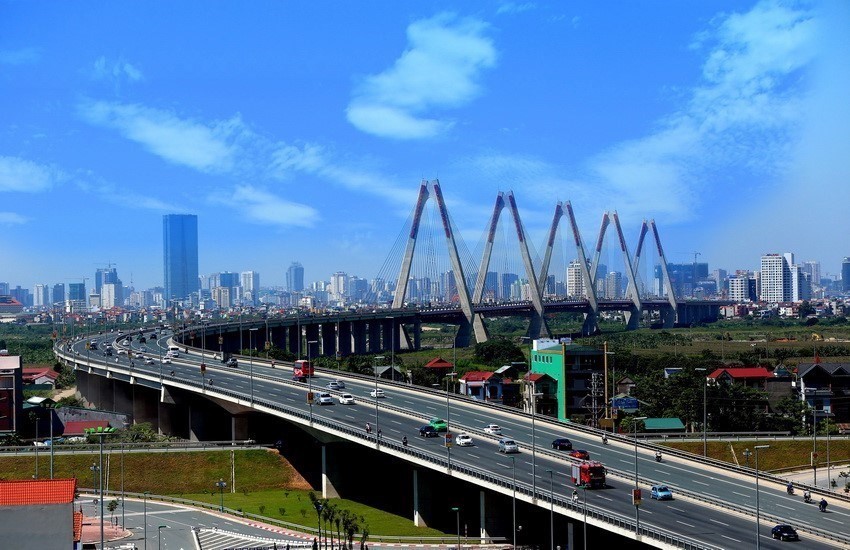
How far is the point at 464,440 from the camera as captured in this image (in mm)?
42438

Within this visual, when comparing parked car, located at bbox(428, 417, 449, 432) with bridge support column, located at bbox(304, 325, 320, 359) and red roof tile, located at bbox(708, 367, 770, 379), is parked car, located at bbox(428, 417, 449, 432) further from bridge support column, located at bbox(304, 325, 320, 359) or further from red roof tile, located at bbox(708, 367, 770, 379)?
bridge support column, located at bbox(304, 325, 320, 359)

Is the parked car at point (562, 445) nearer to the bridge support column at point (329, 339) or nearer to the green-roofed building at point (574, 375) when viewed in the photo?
the green-roofed building at point (574, 375)

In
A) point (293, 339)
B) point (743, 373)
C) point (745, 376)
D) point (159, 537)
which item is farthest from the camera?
point (293, 339)

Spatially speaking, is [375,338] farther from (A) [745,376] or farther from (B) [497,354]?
(A) [745,376]

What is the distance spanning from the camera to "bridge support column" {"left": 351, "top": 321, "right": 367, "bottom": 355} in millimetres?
122250

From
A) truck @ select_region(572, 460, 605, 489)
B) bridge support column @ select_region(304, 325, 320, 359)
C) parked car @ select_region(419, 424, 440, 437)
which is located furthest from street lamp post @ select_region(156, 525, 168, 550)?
bridge support column @ select_region(304, 325, 320, 359)

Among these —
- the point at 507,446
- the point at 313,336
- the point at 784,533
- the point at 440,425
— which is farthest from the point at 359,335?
the point at 784,533

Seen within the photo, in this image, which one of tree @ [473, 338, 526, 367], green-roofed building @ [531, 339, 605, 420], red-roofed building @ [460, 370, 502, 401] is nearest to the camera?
green-roofed building @ [531, 339, 605, 420]

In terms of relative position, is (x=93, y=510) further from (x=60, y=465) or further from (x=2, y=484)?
(x=2, y=484)

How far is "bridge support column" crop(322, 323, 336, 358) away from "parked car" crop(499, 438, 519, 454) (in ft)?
263

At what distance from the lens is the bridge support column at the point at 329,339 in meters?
121

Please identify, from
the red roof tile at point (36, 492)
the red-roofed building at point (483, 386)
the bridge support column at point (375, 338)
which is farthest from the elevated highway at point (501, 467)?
the bridge support column at point (375, 338)

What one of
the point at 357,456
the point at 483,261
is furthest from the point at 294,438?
the point at 483,261

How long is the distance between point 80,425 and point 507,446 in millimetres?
31611
